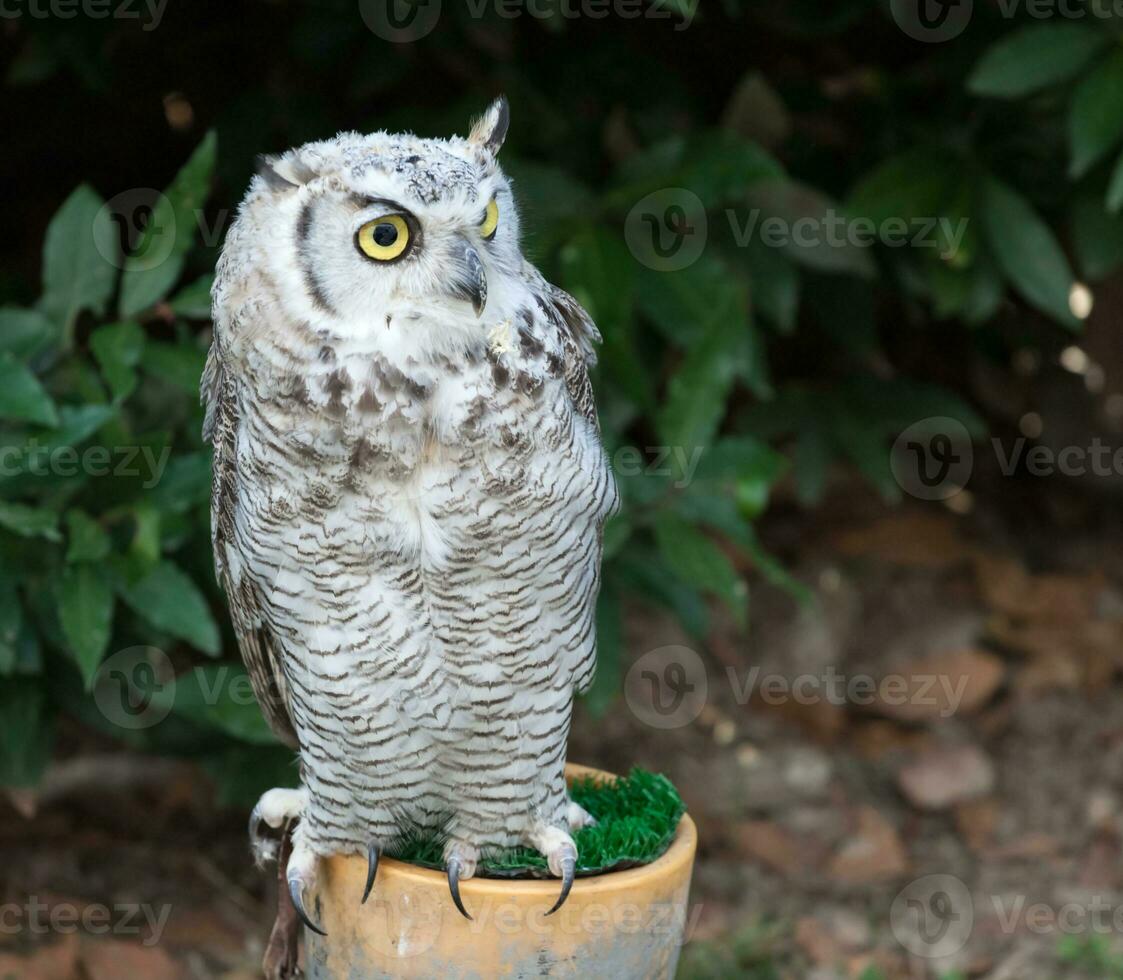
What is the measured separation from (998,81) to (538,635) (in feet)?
7.01

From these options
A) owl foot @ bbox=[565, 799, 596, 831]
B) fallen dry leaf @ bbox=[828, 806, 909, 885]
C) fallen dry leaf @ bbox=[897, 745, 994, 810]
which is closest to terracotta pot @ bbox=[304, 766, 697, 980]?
owl foot @ bbox=[565, 799, 596, 831]

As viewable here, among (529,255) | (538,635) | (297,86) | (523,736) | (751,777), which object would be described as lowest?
(751,777)

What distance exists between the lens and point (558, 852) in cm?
225

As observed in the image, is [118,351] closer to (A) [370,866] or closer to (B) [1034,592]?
(A) [370,866]

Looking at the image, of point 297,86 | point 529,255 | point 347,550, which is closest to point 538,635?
point 347,550

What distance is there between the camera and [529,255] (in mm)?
2229

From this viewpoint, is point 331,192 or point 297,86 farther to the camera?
point 297,86

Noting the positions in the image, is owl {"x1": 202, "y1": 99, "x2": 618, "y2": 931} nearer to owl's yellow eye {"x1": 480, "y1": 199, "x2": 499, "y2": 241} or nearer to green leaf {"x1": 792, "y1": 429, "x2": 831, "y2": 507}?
owl's yellow eye {"x1": 480, "y1": 199, "x2": 499, "y2": 241}

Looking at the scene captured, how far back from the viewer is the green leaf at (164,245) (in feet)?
9.76

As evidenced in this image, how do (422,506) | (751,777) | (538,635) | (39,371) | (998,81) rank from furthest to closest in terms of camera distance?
(751,777), (998,81), (39,371), (538,635), (422,506)

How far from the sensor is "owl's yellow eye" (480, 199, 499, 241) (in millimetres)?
1900

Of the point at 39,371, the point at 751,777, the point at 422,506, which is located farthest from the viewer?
the point at 751,777

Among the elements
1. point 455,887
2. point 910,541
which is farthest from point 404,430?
point 910,541

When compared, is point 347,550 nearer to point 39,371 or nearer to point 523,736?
point 523,736
